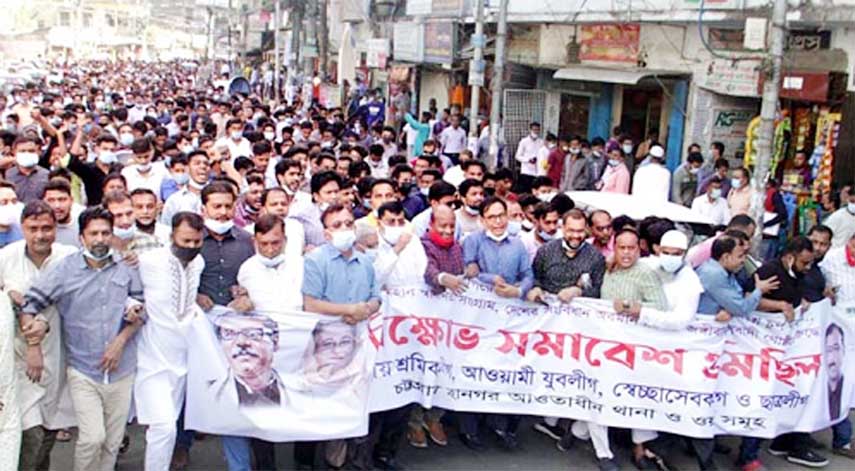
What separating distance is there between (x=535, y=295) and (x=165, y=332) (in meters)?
2.26

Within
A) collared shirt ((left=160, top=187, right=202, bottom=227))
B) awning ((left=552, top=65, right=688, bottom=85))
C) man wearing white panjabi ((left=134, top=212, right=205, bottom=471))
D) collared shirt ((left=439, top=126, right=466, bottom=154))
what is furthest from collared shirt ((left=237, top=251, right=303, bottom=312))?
collared shirt ((left=439, top=126, right=466, bottom=154))

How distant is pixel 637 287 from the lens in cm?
630

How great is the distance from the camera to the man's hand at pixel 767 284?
6.45 metres

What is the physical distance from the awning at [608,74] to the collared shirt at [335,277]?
1042 centimetres

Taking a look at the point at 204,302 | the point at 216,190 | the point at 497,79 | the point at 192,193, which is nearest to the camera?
the point at 204,302

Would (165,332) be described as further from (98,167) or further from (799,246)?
(98,167)

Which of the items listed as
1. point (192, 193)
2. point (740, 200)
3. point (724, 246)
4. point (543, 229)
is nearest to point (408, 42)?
point (740, 200)

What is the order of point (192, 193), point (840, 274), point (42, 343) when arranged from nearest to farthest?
point (42, 343) → point (840, 274) → point (192, 193)

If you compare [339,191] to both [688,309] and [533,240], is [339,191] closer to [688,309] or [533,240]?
[533,240]

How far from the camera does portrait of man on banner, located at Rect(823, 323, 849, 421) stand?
6.57 meters

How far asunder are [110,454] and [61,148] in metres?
5.56

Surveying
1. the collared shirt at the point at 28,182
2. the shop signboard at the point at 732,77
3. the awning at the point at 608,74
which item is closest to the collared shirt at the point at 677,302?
the collared shirt at the point at 28,182

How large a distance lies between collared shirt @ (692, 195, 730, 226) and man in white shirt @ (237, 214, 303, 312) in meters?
6.19

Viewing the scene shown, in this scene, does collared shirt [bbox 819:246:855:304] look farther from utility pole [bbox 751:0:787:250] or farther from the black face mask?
the black face mask
